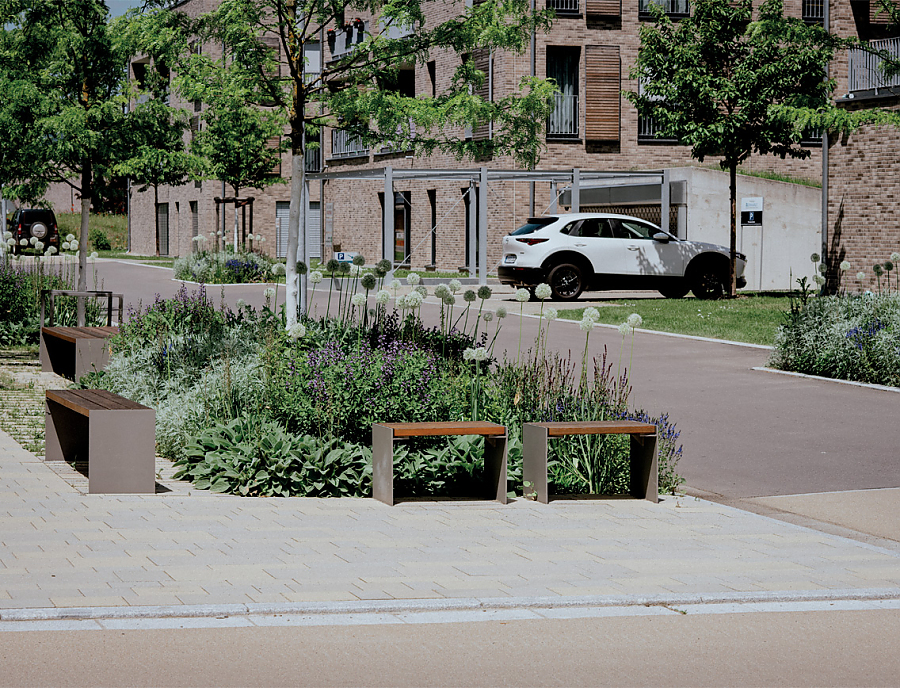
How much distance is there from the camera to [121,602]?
17.2 feet

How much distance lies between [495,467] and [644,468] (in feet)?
3.19

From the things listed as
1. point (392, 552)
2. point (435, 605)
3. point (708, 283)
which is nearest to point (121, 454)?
point (392, 552)

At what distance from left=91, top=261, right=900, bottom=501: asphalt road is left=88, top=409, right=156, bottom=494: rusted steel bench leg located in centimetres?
362

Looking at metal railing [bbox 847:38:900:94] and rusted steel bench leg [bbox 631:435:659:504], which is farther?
metal railing [bbox 847:38:900:94]

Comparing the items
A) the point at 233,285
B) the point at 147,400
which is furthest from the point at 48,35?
the point at 233,285

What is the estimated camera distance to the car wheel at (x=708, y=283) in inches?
1059

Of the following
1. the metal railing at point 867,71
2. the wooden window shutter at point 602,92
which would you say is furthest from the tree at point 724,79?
the wooden window shutter at point 602,92

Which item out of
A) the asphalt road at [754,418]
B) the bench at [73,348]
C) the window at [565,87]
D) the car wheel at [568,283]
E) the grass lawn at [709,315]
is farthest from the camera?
the window at [565,87]

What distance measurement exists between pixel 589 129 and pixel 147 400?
94.7 feet

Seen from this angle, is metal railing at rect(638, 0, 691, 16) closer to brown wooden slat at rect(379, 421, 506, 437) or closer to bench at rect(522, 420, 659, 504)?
bench at rect(522, 420, 659, 504)

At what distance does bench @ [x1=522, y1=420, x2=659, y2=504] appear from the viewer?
785 centimetres

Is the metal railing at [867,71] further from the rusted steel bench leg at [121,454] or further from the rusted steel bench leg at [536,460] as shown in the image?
the rusted steel bench leg at [121,454]

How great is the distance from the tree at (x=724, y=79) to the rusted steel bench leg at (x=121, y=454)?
66.6ft

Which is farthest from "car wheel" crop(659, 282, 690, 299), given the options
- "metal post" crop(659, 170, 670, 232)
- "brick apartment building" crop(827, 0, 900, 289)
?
"metal post" crop(659, 170, 670, 232)
